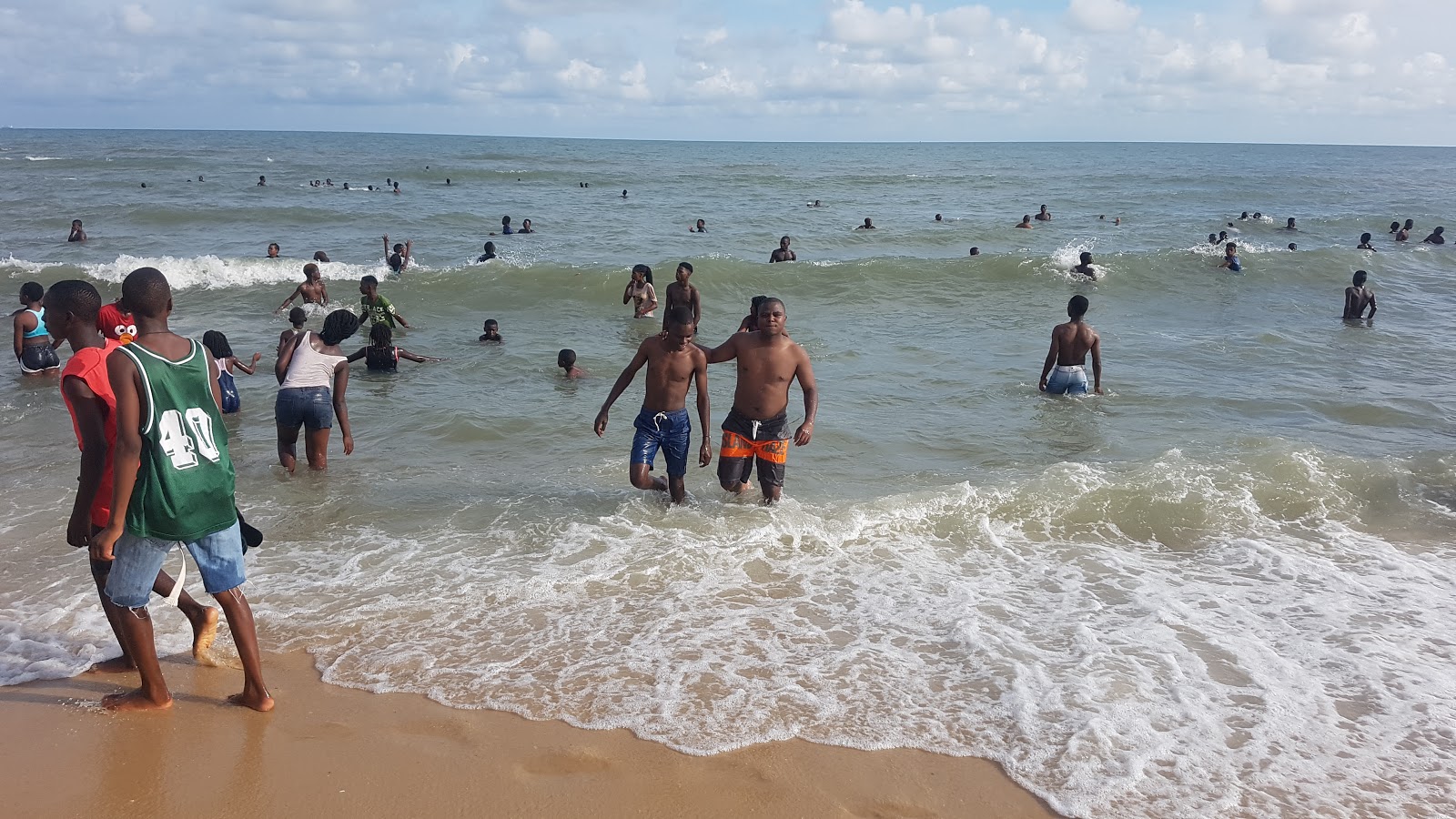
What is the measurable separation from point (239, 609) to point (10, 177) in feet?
149

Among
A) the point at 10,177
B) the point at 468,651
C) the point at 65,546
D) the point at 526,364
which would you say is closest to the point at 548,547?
the point at 468,651

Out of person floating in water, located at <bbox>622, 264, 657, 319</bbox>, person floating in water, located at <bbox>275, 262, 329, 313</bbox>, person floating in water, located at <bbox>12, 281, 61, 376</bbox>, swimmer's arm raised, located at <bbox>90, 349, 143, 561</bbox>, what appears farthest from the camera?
person floating in water, located at <bbox>622, 264, 657, 319</bbox>

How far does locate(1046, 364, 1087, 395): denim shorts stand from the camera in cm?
Result: 1019

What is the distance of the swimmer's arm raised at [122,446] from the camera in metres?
3.32

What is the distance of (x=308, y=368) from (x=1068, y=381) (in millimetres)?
7284

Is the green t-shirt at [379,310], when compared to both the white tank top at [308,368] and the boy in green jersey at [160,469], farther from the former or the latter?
the boy in green jersey at [160,469]

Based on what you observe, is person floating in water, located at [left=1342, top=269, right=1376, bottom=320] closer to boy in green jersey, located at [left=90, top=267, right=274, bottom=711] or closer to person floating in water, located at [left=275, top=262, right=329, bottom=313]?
person floating in water, located at [left=275, top=262, right=329, bottom=313]

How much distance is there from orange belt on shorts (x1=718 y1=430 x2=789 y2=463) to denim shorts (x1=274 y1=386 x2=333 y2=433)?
305 cm

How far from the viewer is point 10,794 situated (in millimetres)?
3381

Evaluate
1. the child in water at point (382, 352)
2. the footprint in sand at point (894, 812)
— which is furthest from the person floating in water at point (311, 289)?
the footprint in sand at point (894, 812)

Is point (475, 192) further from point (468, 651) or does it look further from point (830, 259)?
point (468, 651)

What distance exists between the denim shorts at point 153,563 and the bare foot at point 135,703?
0.50 metres

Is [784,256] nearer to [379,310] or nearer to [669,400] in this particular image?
[379,310]

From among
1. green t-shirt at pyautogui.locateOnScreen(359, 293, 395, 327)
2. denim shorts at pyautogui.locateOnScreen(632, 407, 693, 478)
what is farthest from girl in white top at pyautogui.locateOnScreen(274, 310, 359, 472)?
green t-shirt at pyautogui.locateOnScreen(359, 293, 395, 327)
